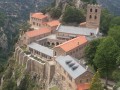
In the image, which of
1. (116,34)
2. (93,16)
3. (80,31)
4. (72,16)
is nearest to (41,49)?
(80,31)

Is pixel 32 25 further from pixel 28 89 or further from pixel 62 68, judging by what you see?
pixel 62 68

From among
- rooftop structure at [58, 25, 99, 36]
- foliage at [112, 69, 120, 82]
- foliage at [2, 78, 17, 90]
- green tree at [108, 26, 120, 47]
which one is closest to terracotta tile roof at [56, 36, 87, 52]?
rooftop structure at [58, 25, 99, 36]

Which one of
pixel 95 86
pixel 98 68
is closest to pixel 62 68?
pixel 98 68

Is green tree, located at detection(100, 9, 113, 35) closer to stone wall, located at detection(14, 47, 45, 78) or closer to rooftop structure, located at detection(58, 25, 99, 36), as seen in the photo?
rooftop structure, located at detection(58, 25, 99, 36)

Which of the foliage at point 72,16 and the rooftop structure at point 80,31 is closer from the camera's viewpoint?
the rooftop structure at point 80,31

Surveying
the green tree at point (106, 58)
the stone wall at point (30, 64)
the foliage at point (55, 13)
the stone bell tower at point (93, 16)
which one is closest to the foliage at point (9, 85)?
the stone wall at point (30, 64)

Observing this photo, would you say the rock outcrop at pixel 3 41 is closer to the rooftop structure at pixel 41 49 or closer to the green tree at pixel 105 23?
the green tree at pixel 105 23
